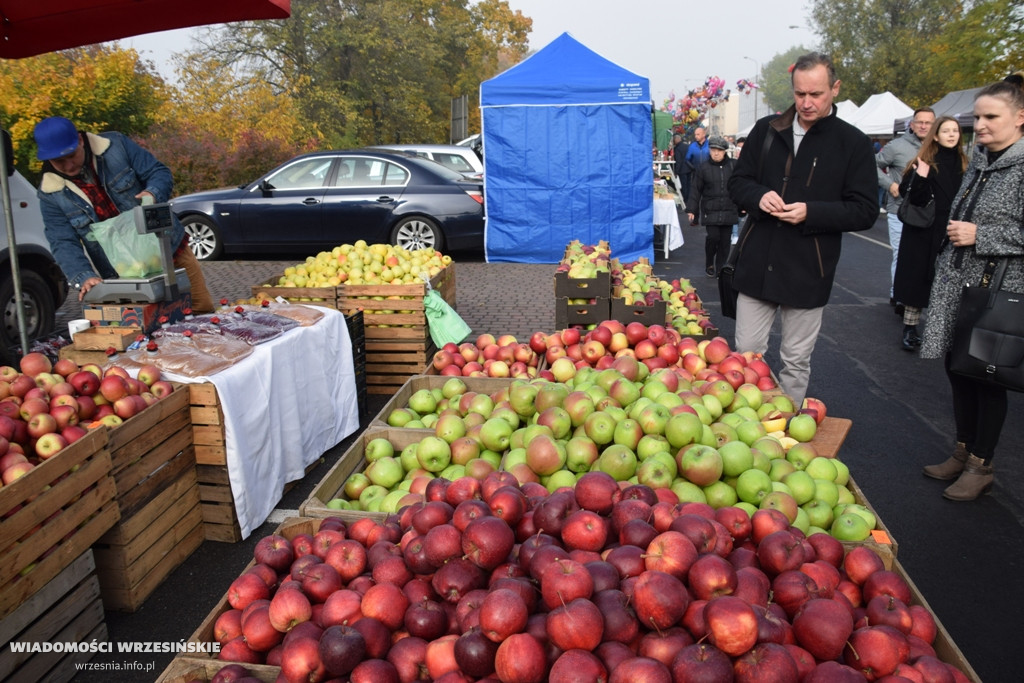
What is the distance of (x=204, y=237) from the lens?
12.2 metres

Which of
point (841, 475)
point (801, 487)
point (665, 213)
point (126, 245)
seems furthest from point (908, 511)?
point (665, 213)

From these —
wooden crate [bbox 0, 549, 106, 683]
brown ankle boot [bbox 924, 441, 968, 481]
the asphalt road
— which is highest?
wooden crate [bbox 0, 549, 106, 683]

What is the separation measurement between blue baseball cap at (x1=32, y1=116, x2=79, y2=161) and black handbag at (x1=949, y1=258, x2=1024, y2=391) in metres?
5.49

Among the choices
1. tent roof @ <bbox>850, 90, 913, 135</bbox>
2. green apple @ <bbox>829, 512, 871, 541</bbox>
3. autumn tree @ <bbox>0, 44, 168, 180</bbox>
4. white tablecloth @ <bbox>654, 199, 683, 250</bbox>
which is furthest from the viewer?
tent roof @ <bbox>850, 90, 913, 135</bbox>

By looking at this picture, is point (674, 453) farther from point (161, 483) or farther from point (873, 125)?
point (873, 125)

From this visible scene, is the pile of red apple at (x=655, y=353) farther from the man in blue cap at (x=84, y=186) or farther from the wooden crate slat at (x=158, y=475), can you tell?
the man in blue cap at (x=84, y=186)

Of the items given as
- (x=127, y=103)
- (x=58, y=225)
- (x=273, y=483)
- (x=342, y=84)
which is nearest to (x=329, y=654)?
(x=273, y=483)

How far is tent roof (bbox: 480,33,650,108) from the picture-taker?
38.0 feet

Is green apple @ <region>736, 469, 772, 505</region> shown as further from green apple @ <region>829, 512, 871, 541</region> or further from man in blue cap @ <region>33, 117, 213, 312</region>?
man in blue cap @ <region>33, 117, 213, 312</region>

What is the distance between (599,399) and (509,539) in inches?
59.5

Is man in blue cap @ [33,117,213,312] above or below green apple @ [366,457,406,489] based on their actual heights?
above

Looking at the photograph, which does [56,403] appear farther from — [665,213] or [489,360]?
[665,213]

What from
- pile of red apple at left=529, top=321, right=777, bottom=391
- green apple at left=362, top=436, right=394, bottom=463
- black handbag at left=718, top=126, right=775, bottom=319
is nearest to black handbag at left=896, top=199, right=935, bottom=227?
black handbag at left=718, top=126, right=775, bottom=319

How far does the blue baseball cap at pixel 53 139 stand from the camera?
438 cm
